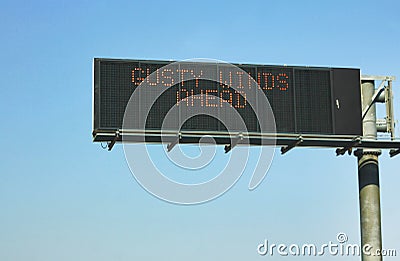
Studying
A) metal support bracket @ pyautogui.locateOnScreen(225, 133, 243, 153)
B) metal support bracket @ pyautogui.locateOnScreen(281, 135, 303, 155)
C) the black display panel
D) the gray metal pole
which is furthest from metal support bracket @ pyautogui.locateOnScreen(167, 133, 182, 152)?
the gray metal pole

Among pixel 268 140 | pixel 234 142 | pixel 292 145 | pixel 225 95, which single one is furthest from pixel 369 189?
pixel 225 95

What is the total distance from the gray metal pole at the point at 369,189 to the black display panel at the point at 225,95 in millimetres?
973

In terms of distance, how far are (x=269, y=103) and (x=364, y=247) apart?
6.45 metres

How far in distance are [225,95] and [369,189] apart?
6.95m

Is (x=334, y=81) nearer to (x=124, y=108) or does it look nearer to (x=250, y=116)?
(x=250, y=116)

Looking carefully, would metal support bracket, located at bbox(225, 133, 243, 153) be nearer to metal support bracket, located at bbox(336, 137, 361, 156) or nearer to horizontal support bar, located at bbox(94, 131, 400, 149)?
horizontal support bar, located at bbox(94, 131, 400, 149)

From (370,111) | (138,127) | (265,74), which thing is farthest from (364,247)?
(138,127)

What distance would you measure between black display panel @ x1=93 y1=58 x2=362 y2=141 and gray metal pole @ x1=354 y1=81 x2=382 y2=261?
97cm

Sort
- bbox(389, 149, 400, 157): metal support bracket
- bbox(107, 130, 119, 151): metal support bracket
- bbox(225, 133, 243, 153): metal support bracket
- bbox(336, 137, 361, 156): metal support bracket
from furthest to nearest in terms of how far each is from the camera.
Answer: bbox(389, 149, 400, 157): metal support bracket
bbox(336, 137, 361, 156): metal support bracket
bbox(225, 133, 243, 153): metal support bracket
bbox(107, 130, 119, 151): metal support bracket

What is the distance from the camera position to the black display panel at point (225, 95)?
3275 centimetres

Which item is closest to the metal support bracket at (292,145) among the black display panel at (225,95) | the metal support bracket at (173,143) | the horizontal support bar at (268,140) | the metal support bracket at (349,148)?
the horizontal support bar at (268,140)

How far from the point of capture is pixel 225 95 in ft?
109

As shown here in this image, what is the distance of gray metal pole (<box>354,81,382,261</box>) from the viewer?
35781 mm

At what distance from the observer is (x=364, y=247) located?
119ft
